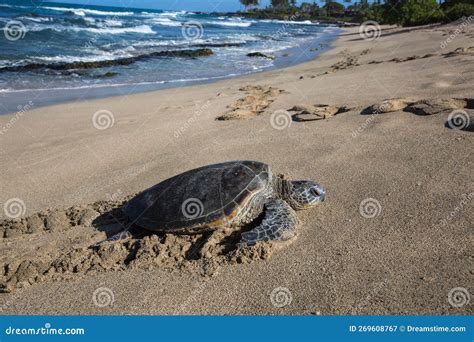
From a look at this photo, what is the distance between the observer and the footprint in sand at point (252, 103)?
5.84m

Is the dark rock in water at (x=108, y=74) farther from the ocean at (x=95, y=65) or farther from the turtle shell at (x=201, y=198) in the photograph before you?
the turtle shell at (x=201, y=198)

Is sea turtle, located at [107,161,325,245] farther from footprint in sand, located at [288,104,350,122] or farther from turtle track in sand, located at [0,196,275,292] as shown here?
footprint in sand, located at [288,104,350,122]

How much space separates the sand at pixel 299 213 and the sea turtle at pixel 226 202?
0.40ft

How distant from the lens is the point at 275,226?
2750mm

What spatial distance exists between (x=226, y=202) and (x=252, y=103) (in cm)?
402

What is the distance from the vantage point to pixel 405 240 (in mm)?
2506

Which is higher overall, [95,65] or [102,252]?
[95,65]

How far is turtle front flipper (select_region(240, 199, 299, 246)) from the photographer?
267cm

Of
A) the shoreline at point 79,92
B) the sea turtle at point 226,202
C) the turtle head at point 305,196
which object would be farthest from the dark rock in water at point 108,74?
the turtle head at point 305,196

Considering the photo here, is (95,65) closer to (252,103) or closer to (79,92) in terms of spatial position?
(79,92)

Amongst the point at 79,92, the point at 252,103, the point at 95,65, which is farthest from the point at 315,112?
the point at 95,65

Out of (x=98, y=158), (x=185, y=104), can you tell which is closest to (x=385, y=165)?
(x=98, y=158)

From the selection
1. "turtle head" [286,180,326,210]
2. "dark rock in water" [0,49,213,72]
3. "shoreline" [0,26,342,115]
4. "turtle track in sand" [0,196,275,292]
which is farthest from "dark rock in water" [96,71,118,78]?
"turtle head" [286,180,326,210]

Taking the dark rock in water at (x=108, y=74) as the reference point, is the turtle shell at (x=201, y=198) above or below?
above
